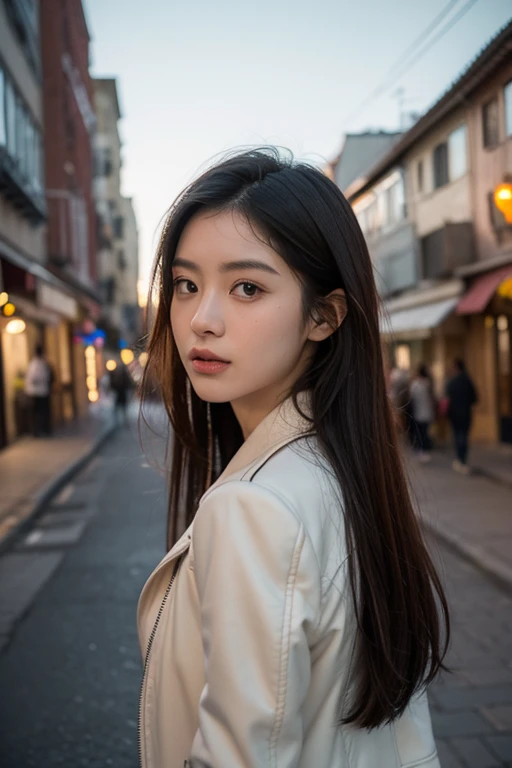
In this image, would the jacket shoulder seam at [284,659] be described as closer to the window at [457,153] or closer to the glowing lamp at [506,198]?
the glowing lamp at [506,198]

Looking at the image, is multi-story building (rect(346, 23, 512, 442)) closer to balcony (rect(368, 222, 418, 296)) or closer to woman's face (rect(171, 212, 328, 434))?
balcony (rect(368, 222, 418, 296))

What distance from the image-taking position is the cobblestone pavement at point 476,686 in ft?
10.9

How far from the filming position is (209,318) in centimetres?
129

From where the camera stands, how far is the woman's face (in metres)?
1.29

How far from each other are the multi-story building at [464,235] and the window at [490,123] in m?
0.02

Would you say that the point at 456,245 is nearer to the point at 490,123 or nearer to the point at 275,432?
the point at 490,123

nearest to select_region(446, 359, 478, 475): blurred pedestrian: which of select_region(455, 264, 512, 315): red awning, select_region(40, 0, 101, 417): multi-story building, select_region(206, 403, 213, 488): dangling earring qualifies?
select_region(455, 264, 512, 315): red awning

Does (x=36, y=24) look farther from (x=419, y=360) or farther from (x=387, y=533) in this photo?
(x=387, y=533)

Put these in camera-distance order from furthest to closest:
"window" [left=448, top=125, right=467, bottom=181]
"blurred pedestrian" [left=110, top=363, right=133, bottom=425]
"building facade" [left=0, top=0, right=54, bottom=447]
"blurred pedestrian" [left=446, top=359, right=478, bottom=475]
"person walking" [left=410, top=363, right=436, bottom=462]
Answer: "blurred pedestrian" [left=110, top=363, right=133, bottom=425]
"window" [left=448, top=125, right=467, bottom=181]
"person walking" [left=410, top=363, right=436, bottom=462]
"building facade" [left=0, top=0, right=54, bottom=447]
"blurred pedestrian" [left=446, top=359, right=478, bottom=475]

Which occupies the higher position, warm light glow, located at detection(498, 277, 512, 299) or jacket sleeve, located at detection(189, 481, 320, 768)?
warm light glow, located at detection(498, 277, 512, 299)

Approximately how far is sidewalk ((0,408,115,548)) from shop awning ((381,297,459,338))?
22.4 ft

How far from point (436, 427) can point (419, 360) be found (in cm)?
412

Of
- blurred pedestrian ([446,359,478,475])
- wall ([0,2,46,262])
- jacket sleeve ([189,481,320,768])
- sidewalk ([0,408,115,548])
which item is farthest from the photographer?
wall ([0,2,46,262])

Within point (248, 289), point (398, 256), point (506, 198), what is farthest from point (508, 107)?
point (248, 289)
